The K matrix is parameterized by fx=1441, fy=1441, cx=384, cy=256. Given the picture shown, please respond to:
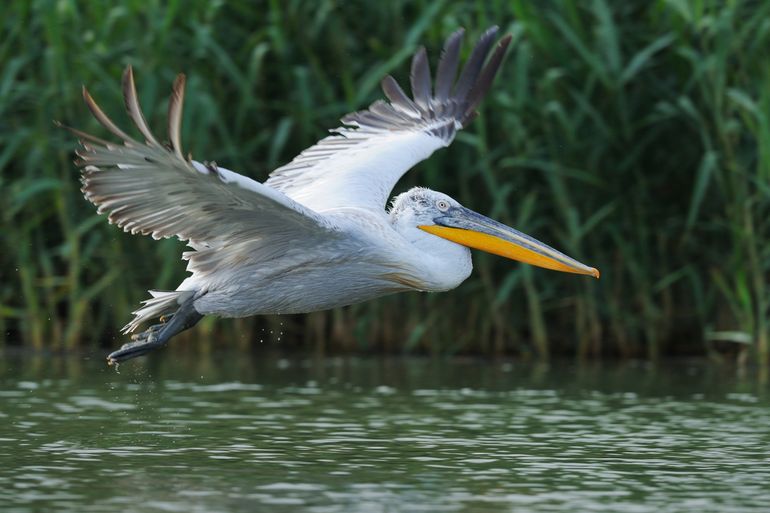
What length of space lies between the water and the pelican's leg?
0.39m

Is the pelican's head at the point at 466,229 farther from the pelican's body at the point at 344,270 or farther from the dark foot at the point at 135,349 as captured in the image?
the dark foot at the point at 135,349

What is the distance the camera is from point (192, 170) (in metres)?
5.68

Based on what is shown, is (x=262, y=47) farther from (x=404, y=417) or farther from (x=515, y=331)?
(x=404, y=417)

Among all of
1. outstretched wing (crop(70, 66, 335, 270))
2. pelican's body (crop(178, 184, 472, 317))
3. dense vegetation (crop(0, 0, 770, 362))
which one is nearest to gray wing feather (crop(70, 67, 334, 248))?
outstretched wing (crop(70, 66, 335, 270))

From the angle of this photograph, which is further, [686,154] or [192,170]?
[686,154]

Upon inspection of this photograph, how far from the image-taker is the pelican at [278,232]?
5.89 meters

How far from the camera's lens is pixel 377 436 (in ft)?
22.5

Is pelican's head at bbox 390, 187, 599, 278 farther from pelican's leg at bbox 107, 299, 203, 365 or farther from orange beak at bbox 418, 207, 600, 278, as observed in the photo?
pelican's leg at bbox 107, 299, 203, 365

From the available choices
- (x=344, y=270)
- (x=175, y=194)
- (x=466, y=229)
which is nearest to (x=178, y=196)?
(x=175, y=194)

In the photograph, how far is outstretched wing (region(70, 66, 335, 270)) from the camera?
5.62 metres

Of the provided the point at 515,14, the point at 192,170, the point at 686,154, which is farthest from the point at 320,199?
the point at 686,154

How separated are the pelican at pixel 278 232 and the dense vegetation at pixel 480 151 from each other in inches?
78.1

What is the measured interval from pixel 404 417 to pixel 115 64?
3.62 metres

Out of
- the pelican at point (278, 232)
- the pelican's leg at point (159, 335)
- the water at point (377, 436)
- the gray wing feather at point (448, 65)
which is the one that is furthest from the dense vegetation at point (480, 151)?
the pelican's leg at point (159, 335)
